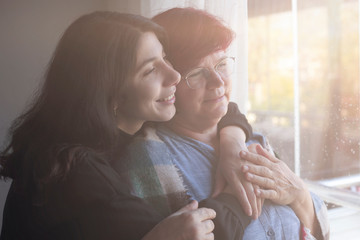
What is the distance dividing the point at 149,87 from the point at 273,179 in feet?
1.03

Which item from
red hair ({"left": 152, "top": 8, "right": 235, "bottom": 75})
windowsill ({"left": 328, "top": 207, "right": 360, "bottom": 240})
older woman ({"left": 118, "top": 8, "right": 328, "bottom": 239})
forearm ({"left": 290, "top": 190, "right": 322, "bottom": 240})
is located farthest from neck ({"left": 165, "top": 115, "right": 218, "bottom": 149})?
windowsill ({"left": 328, "top": 207, "right": 360, "bottom": 240})

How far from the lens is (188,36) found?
765 mm

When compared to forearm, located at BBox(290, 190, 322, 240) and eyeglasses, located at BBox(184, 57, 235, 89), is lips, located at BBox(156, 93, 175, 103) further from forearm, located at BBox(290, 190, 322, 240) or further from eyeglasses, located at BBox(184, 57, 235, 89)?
forearm, located at BBox(290, 190, 322, 240)

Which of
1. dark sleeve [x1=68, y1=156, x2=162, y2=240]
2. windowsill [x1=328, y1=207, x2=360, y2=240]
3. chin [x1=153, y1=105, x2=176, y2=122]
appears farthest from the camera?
windowsill [x1=328, y1=207, x2=360, y2=240]

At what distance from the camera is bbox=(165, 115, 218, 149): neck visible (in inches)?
31.4

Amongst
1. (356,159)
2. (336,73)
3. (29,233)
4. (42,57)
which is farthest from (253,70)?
(29,233)

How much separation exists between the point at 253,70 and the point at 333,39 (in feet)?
0.72

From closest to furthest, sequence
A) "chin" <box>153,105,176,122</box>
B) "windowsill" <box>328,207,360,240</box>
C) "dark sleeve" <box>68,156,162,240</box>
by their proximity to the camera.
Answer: "dark sleeve" <box>68,156,162,240</box>
"chin" <box>153,105,176,122</box>
"windowsill" <box>328,207,360,240</box>

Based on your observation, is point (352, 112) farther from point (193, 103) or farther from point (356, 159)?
point (193, 103)

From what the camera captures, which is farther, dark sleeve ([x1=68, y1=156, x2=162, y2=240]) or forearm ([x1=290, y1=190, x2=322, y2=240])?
forearm ([x1=290, y1=190, x2=322, y2=240])

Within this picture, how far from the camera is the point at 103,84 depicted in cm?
69

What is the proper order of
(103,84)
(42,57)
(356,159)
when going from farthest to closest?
(356,159) → (42,57) → (103,84)

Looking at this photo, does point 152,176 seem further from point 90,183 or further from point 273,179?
point 273,179

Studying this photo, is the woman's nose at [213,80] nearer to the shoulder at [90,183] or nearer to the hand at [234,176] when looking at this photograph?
the hand at [234,176]
